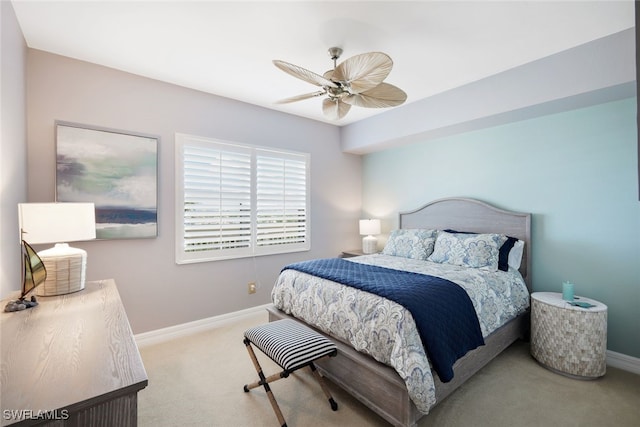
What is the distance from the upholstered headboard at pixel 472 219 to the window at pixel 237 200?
1582 millimetres

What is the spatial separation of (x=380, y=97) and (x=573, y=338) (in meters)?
2.39

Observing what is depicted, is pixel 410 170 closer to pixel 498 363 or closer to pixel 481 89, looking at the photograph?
pixel 481 89

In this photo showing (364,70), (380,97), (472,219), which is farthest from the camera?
(472,219)

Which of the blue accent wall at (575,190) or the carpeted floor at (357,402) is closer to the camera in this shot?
the carpeted floor at (357,402)

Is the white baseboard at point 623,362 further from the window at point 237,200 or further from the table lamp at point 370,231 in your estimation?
the window at point 237,200

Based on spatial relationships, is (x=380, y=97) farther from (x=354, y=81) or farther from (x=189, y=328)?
(x=189, y=328)

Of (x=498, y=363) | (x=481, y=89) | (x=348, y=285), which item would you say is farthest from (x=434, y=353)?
(x=481, y=89)

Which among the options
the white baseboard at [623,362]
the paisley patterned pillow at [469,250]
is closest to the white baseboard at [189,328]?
the paisley patterned pillow at [469,250]

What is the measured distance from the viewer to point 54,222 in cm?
168

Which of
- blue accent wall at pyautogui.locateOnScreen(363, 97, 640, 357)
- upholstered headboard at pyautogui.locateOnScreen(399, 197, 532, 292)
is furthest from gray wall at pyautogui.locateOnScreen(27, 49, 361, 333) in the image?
blue accent wall at pyautogui.locateOnScreen(363, 97, 640, 357)

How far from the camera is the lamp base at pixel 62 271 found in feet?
5.56

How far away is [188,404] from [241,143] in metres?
2.61

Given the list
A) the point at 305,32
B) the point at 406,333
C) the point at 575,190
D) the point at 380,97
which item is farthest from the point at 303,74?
the point at 575,190

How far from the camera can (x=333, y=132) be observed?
441 cm
